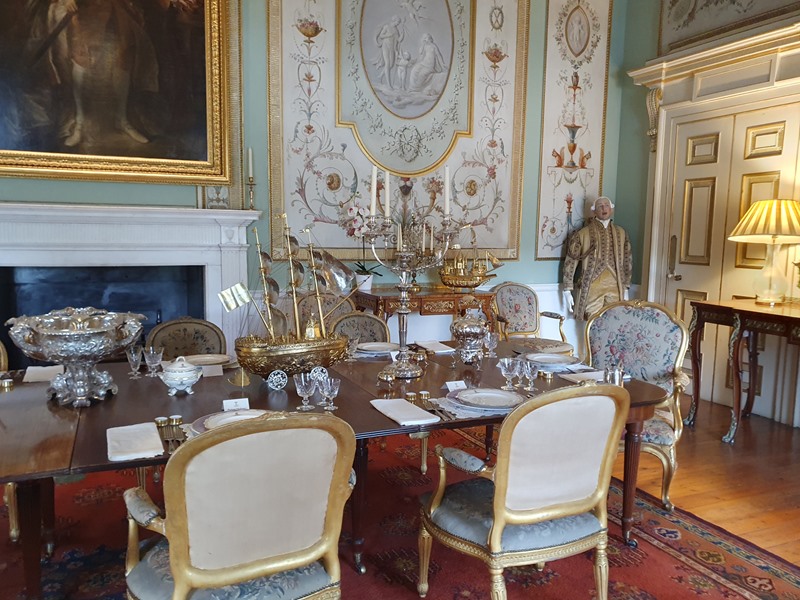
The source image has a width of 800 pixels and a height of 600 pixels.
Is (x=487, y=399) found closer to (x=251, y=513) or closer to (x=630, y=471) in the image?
(x=630, y=471)

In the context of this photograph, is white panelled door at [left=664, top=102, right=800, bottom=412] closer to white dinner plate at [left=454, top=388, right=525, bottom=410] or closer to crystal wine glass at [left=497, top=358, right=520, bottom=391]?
crystal wine glass at [left=497, top=358, right=520, bottom=391]

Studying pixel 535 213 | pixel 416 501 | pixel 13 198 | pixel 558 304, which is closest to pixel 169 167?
pixel 13 198

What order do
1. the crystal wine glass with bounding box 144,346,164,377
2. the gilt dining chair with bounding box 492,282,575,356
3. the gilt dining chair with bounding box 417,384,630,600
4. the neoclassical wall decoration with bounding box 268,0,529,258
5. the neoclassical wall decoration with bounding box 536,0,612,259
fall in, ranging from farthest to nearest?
the neoclassical wall decoration with bounding box 536,0,612,259
the gilt dining chair with bounding box 492,282,575,356
the neoclassical wall decoration with bounding box 268,0,529,258
the crystal wine glass with bounding box 144,346,164,377
the gilt dining chair with bounding box 417,384,630,600

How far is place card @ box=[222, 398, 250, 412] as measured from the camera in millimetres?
1845

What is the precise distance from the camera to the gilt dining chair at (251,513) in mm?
1229

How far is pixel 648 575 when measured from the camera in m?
2.18

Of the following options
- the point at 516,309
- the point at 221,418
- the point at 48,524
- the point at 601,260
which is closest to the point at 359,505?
the point at 221,418

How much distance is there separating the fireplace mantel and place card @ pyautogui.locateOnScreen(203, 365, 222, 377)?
176 centimetres

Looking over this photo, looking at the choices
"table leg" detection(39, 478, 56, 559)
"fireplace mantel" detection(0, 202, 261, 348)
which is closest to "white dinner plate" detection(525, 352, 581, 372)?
"table leg" detection(39, 478, 56, 559)

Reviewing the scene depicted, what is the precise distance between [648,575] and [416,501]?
1000 mm

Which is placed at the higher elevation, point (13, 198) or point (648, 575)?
point (13, 198)

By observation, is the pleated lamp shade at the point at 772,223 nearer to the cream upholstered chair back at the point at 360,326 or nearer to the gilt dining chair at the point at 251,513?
the cream upholstered chair back at the point at 360,326

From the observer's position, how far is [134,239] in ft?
12.6

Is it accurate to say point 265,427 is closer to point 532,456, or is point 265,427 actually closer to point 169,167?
point 532,456
